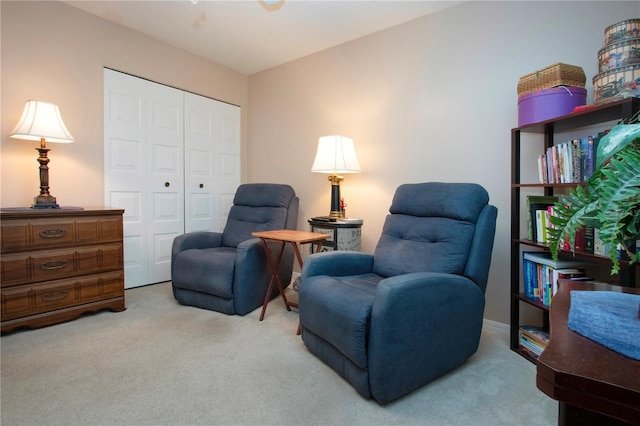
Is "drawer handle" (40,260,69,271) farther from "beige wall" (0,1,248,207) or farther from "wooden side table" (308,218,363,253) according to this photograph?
"wooden side table" (308,218,363,253)

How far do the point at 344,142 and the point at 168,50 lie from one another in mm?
2196

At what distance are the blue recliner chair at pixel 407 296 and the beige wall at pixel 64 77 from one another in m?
2.30

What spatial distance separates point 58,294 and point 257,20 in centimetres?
269

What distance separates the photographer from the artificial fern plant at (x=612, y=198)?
0.52 metres

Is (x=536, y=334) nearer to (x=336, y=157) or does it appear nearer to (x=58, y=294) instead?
(x=336, y=157)

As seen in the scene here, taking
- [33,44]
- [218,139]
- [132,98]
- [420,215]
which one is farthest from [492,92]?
[33,44]

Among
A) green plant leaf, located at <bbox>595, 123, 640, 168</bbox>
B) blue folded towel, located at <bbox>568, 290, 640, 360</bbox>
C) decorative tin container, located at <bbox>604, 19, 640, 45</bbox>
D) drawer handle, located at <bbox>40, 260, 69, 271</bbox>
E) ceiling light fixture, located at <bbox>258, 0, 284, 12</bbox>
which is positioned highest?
ceiling light fixture, located at <bbox>258, 0, 284, 12</bbox>

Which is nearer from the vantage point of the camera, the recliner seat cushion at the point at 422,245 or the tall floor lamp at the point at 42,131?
the recliner seat cushion at the point at 422,245

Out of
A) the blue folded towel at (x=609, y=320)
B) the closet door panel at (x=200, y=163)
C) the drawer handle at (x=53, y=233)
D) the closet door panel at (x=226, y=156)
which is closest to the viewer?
the blue folded towel at (x=609, y=320)

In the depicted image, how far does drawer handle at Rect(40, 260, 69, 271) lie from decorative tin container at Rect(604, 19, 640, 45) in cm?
361

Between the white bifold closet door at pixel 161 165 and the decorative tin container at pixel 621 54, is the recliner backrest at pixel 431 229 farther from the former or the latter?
the white bifold closet door at pixel 161 165

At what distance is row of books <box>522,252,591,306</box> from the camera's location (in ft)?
6.04

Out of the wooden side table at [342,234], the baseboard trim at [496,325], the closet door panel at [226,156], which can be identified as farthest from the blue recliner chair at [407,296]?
the closet door panel at [226,156]

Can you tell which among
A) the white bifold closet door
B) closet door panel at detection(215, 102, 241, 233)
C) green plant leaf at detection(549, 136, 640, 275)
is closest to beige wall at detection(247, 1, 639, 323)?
closet door panel at detection(215, 102, 241, 233)
